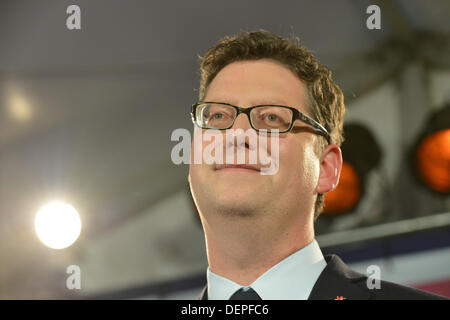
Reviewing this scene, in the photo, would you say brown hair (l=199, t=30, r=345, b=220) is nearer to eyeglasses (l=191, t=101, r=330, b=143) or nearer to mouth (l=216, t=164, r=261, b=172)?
eyeglasses (l=191, t=101, r=330, b=143)

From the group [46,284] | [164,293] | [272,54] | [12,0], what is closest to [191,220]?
[164,293]

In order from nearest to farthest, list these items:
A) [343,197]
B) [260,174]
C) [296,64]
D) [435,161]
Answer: [260,174]
[296,64]
[435,161]
[343,197]

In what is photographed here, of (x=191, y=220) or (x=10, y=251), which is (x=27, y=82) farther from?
(x=191, y=220)

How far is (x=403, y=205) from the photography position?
12.7 feet

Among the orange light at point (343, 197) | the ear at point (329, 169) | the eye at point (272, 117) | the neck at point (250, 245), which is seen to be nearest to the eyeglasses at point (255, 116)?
the eye at point (272, 117)

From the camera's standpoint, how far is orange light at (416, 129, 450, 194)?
254 cm

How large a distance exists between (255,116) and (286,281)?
0.48m

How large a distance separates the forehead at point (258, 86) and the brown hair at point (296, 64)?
1.2 inches

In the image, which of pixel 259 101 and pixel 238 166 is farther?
pixel 259 101

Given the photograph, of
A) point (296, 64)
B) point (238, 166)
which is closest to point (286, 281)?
point (238, 166)

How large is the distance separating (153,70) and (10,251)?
170cm

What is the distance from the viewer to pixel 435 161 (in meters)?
2.58

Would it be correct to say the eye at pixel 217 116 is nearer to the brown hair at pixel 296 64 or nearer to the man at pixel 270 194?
the man at pixel 270 194

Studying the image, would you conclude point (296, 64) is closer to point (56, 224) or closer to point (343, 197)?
point (343, 197)
